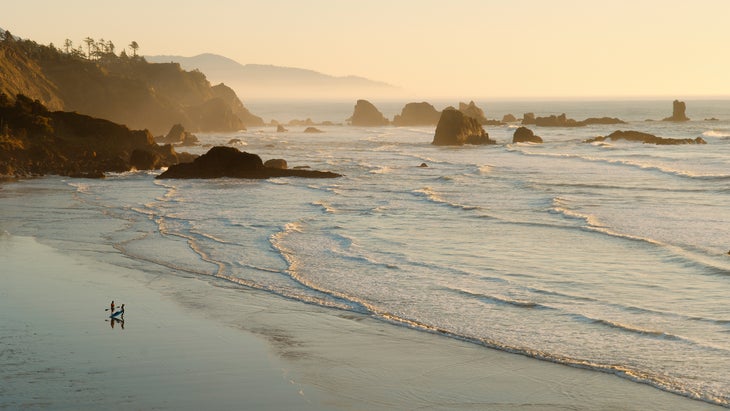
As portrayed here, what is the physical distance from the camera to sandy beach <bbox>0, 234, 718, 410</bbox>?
557 inches

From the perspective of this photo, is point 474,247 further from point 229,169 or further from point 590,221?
point 229,169

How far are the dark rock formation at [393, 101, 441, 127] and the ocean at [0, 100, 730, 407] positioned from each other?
12708 centimetres

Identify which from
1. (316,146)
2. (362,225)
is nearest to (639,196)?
(362,225)

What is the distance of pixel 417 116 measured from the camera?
7490 inches

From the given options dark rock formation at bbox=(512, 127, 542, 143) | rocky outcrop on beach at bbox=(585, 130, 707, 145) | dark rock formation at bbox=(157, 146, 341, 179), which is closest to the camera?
dark rock formation at bbox=(157, 146, 341, 179)

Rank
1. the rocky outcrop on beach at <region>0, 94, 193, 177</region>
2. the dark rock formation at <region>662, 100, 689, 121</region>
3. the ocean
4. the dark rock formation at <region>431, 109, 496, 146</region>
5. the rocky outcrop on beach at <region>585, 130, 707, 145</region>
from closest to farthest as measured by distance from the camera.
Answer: the ocean → the rocky outcrop on beach at <region>0, 94, 193, 177</region> → the rocky outcrop on beach at <region>585, 130, 707, 145</region> → the dark rock formation at <region>431, 109, 496, 146</region> → the dark rock formation at <region>662, 100, 689, 121</region>

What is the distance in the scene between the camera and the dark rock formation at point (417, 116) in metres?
189

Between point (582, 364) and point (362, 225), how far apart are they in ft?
A: 65.9

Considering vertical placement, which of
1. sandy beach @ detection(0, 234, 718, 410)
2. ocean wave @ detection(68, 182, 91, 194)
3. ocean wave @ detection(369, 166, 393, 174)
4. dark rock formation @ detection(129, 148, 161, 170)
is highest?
dark rock formation @ detection(129, 148, 161, 170)

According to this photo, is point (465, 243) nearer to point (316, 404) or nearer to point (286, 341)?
point (286, 341)

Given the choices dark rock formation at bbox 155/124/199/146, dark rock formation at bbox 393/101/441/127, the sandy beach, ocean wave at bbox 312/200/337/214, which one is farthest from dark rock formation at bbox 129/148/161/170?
dark rock formation at bbox 393/101/441/127

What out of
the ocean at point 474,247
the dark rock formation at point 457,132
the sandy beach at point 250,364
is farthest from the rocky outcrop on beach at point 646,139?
the sandy beach at point 250,364

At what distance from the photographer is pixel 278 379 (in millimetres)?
15344

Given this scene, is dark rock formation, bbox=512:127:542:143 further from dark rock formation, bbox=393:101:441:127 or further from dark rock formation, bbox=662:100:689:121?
dark rock formation, bbox=393:101:441:127
